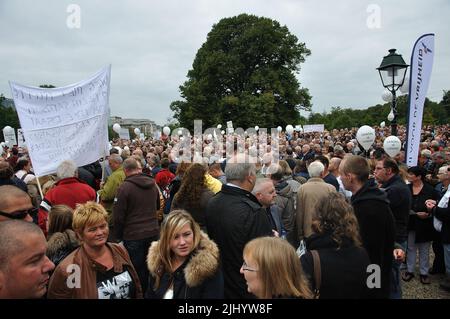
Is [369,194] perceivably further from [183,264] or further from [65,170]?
[65,170]

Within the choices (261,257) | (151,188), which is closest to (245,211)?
(261,257)

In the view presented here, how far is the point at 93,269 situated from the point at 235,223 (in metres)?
1.15

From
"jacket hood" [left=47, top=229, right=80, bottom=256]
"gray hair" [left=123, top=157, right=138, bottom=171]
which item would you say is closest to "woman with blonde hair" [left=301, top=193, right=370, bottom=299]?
"jacket hood" [left=47, top=229, right=80, bottom=256]

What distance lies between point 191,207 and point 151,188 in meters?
0.65

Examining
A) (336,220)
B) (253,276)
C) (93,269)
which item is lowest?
(93,269)

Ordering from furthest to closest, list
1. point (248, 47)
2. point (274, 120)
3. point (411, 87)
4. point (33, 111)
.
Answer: point (248, 47)
point (274, 120)
point (411, 87)
point (33, 111)

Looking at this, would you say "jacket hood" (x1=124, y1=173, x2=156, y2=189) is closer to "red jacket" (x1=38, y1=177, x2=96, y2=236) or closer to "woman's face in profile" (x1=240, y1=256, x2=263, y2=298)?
"red jacket" (x1=38, y1=177, x2=96, y2=236)

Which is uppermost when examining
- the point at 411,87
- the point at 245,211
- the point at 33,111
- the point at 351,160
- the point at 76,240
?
the point at 411,87

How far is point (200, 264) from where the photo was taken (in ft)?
7.79

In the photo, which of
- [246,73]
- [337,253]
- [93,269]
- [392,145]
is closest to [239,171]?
[337,253]

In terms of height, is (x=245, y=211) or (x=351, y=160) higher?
(x=351, y=160)
